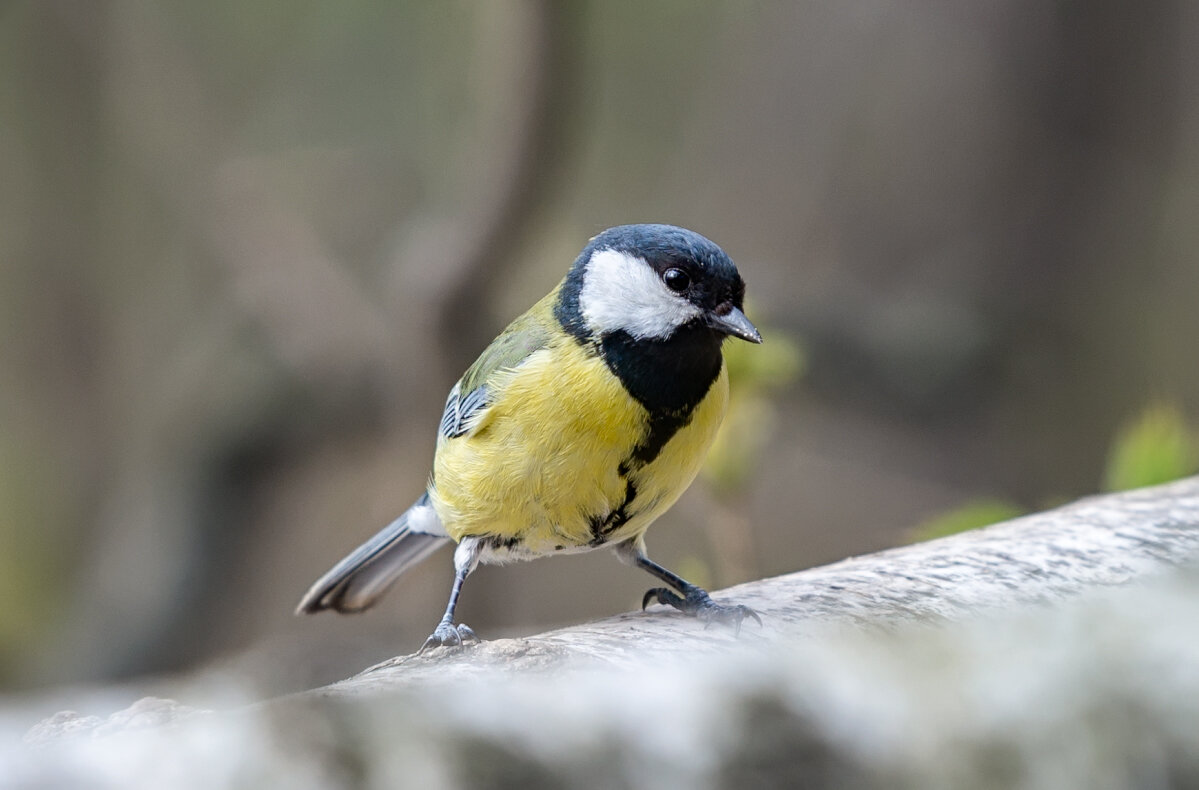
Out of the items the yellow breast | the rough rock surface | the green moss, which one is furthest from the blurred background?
the rough rock surface

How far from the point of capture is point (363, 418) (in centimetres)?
367

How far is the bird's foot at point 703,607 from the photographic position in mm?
1302

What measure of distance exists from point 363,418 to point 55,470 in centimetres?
234

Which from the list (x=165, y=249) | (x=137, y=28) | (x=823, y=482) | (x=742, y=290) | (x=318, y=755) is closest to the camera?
(x=318, y=755)

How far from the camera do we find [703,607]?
1.41m

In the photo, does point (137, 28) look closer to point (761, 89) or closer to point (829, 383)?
point (761, 89)

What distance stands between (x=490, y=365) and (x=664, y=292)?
1.06ft

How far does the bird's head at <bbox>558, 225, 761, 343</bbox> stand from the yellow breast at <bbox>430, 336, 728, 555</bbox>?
0.07m

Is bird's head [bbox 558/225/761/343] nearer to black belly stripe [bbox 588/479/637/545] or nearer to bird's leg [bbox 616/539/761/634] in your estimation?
black belly stripe [bbox 588/479/637/545]

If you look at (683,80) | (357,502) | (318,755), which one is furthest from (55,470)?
(318,755)

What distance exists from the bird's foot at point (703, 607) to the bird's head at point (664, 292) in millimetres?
369

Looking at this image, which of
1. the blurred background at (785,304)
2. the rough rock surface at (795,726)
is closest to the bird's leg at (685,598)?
the rough rock surface at (795,726)

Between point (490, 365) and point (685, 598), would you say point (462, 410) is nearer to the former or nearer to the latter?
point (490, 365)

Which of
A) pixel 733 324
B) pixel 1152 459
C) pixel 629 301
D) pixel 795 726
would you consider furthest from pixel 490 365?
pixel 795 726
